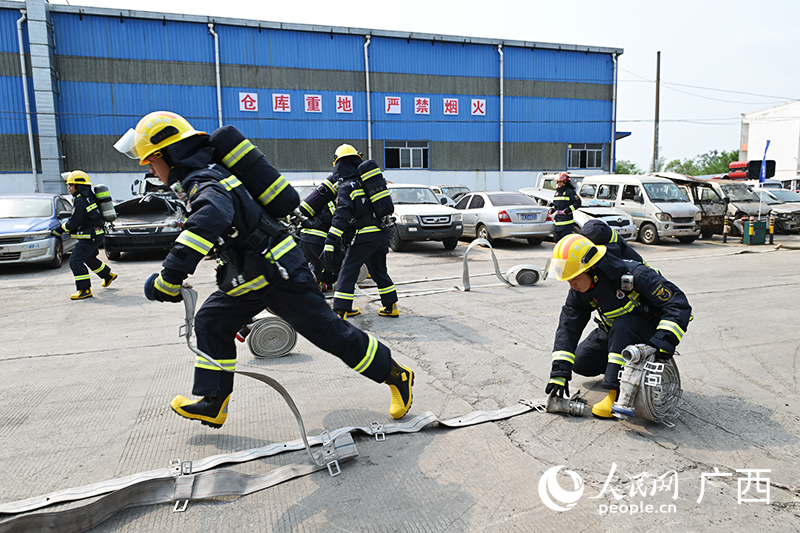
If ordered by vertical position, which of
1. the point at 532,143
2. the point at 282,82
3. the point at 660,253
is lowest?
the point at 660,253

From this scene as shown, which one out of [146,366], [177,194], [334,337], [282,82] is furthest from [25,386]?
[282,82]

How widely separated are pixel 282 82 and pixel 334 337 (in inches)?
1035

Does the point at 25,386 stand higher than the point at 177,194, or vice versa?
the point at 177,194

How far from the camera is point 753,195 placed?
18.2 m

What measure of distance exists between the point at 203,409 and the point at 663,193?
15722mm

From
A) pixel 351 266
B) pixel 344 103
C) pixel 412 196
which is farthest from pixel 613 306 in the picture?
pixel 344 103

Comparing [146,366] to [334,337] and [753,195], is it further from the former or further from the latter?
[753,195]

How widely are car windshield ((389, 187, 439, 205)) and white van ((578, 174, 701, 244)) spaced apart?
17.8 feet

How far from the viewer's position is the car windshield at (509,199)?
49.4 feet

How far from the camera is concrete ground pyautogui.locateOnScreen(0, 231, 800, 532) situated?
8.57 ft

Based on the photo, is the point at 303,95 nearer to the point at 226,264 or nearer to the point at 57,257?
the point at 57,257

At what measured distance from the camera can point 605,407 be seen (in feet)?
11.8
